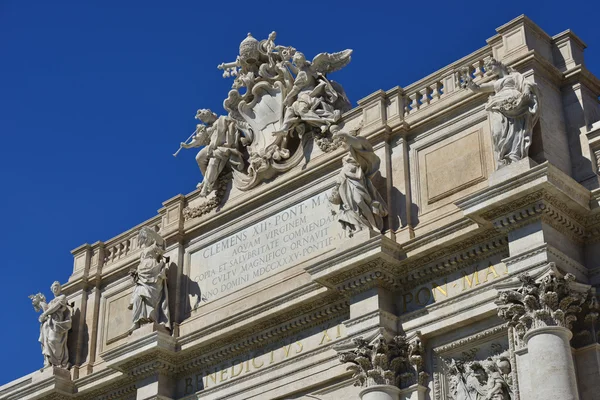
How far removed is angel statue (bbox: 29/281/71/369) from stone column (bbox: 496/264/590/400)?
11.5 meters

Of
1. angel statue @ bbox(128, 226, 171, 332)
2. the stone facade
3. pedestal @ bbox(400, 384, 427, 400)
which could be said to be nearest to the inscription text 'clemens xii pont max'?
the stone facade

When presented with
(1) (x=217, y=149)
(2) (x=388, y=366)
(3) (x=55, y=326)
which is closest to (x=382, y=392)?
(2) (x=388, y=366)

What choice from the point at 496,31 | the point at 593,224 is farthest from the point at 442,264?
the point at 496,31

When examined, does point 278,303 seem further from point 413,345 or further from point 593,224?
point 593,224

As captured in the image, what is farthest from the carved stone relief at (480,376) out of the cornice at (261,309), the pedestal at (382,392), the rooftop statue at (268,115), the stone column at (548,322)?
the rooftop statue at (268,115)

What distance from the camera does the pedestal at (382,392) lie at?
66.5 ft

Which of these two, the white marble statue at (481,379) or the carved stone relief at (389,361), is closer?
the white marble statue at (481,379)

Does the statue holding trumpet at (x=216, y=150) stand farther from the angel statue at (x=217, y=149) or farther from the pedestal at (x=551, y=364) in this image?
the pedestal at (x=551, y=364)

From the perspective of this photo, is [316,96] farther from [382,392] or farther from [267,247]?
[382,392]

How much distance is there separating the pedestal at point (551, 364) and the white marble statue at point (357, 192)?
13.9 ft

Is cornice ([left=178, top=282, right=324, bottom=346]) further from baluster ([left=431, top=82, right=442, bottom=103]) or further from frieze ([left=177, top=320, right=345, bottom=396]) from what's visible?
baluster ([left=431, top=82, right=442, bottom=103])

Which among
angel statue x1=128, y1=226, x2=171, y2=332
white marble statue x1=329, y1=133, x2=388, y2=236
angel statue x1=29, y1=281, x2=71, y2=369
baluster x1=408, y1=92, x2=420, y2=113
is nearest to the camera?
white marble statue x1=329, y1=133, x2=388, y2=236

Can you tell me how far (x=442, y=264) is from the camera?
20.7 m

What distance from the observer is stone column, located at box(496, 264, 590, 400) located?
17.8m
